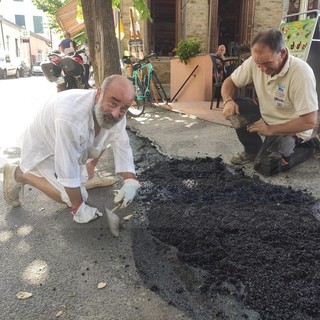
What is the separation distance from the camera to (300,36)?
420 centimetres

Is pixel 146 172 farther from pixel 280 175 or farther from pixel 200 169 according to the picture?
pixel 280 175

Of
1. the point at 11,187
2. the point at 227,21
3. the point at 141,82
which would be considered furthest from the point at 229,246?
the point at 227,21

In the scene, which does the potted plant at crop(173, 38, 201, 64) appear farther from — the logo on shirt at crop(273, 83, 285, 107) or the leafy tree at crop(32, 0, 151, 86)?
the logo on shirt at crop(273, 83, 285, 107)

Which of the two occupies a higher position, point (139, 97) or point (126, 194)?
point (139, 97)

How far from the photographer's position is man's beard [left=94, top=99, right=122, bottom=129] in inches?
88.1

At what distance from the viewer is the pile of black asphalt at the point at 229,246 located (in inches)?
65.5

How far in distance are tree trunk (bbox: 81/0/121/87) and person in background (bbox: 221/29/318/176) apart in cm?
245

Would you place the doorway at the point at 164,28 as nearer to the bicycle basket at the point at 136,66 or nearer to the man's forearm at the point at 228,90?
the bicycle basket at the point at 136,66

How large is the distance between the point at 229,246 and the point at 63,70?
597 cm

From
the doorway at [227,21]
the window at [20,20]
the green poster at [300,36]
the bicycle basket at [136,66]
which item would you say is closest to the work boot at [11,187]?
the green poster at [300,36]

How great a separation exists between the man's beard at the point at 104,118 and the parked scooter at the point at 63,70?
5.08 m

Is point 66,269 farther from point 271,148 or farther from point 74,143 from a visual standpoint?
point 271,148

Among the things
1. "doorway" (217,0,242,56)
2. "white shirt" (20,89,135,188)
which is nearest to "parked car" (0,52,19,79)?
"doorway" (217,0,242,56)

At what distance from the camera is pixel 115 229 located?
2.32m
